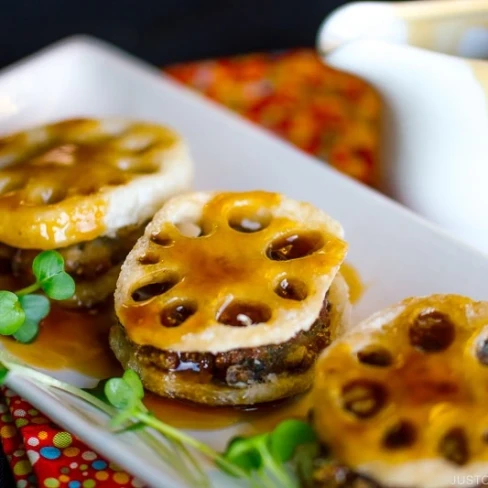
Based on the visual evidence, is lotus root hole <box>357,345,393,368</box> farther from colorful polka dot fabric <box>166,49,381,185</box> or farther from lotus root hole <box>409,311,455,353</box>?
colorful polka dot fabric <box>166,49,381,185</box>

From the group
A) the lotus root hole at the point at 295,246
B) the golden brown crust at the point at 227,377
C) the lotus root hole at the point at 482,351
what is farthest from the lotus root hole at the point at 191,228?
the lotus root hole at the point at 482,351

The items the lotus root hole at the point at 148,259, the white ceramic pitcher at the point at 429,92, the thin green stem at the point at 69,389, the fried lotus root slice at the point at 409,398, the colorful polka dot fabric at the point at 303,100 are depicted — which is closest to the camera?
the fried lotus root slice at the point at 409,398

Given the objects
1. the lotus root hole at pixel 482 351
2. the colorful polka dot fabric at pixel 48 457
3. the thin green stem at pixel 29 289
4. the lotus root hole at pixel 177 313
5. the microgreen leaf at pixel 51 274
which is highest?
the lotus root hole at pixel 482 351

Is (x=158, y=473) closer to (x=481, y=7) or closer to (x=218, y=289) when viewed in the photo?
(x=218, y=289)

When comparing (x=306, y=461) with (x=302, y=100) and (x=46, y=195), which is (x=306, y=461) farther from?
(x=302, y=100)

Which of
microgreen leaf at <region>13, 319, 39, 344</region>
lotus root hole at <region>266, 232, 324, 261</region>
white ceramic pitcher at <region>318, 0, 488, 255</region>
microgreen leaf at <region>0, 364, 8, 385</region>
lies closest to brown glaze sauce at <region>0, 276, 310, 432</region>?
microgreen leaf at <region>13, 319, 39, 344</region>

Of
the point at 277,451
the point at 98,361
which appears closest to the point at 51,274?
the point at 98,361

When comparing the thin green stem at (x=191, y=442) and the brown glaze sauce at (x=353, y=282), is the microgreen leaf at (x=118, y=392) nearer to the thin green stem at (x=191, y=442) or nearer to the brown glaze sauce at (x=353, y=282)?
the thin green stem at (x=191, y=442)

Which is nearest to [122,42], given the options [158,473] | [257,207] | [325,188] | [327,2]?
[327,2]
